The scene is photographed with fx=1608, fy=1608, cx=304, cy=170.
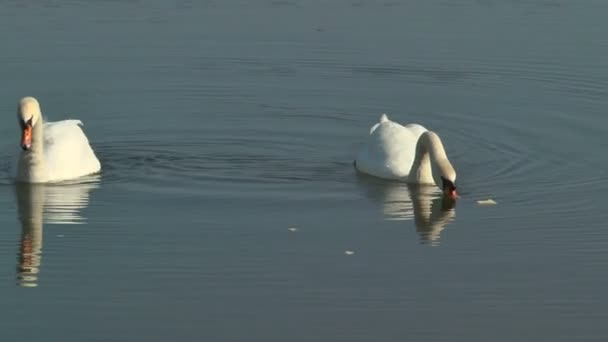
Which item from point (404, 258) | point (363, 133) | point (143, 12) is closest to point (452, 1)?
point (143, 12)

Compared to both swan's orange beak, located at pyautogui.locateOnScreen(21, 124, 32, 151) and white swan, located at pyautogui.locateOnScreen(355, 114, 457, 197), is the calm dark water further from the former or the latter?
swan's orange beak, located at pyautogui.locateOnScreen(21, 124, 32, 151)

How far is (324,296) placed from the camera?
11.4 meters

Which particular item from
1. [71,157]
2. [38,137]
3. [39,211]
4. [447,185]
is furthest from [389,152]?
[39,211]

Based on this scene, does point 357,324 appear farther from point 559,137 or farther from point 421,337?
point 559,137

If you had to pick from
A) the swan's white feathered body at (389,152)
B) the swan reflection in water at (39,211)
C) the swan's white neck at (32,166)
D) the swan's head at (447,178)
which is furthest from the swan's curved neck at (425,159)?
the swan's white neck at (32,166)

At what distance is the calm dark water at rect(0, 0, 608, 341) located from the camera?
36.5 feet

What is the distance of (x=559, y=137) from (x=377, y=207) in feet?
11.5

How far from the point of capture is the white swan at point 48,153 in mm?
15836

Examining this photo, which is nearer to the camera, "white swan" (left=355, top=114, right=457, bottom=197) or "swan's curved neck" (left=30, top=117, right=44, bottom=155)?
"white swan" (left=355, top=114, right=457, bottom=197)

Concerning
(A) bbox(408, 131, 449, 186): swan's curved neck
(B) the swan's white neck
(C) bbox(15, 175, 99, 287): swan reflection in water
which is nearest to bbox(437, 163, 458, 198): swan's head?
(A) bbox(408, 131, 449, 186): swan's curved neck

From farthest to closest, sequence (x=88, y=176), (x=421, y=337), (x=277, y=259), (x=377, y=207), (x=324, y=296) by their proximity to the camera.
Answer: (x=88, y=176) → (x=377, y=207) → (x=277, y=259) → (x=324, y=296) → (x=421, y=337)

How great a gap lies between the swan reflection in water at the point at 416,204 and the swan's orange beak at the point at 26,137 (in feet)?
10.8

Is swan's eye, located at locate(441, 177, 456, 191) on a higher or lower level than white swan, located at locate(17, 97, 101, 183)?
lower

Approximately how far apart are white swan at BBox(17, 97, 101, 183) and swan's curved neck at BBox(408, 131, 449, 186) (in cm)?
320
